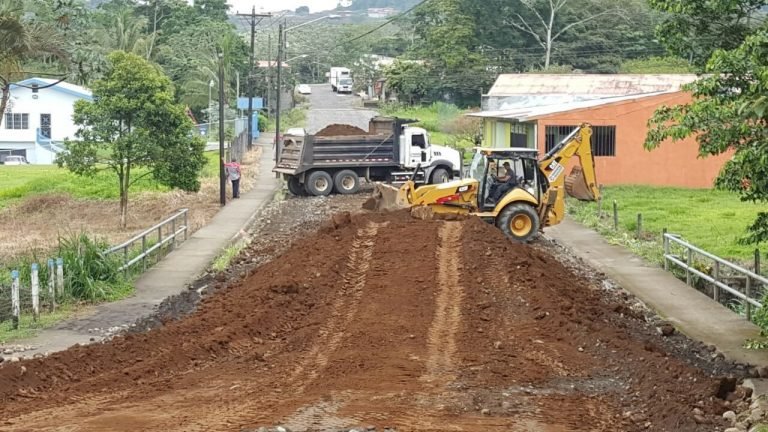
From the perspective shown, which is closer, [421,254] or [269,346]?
[269,346]

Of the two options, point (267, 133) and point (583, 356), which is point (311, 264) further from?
point (267, 133)

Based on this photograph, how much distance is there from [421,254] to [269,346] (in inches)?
267

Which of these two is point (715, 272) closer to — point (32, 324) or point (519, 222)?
point (519, 222)

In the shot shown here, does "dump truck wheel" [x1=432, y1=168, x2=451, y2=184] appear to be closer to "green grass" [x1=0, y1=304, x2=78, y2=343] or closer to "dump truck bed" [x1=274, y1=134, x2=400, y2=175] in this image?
"dump truck bed" [x1=274, y1=134, x2=400, y2=175]

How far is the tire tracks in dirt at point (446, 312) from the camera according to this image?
13859mm

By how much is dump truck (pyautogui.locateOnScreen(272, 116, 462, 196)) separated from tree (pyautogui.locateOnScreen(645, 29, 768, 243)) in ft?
83.9

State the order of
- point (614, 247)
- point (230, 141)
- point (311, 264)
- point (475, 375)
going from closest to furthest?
point (475, 375) → point (311, 264) → point (614, 247) → point (230, 141)

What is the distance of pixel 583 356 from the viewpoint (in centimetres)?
1472

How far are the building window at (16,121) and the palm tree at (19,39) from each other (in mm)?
47895

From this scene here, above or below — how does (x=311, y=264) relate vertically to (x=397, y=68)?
below

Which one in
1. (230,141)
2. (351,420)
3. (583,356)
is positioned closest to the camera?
(351,420)

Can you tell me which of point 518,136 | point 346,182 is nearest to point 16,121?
point 518,136

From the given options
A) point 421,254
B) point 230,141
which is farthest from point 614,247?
point 230,141

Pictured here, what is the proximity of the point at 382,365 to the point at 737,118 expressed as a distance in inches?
200
